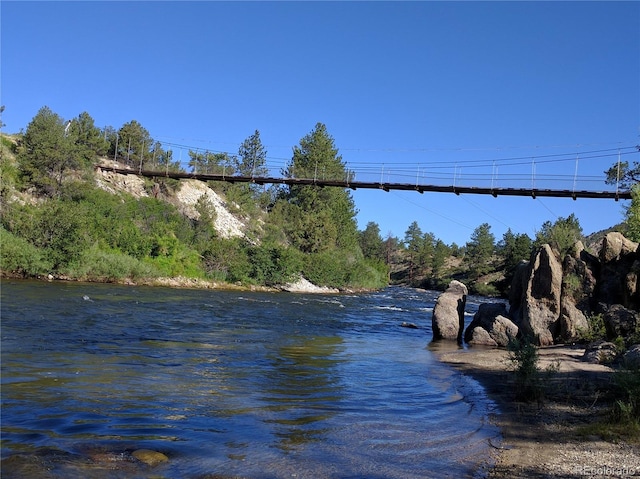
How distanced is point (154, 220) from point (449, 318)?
32.2 metres

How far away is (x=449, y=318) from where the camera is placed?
21.7 m

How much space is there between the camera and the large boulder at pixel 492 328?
19.2 metres

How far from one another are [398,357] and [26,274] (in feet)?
82.7

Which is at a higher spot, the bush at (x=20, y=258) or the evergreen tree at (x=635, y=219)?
the evergreen tree at (x=635, y=219)

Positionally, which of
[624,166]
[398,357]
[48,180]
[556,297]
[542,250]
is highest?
[624,166]

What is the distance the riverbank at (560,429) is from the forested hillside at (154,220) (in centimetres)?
1093

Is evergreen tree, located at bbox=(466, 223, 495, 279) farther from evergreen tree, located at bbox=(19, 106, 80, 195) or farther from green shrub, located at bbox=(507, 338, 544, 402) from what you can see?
green shrub, located at bbox=(507, 338, 544, 402)

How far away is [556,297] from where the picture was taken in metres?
18.8

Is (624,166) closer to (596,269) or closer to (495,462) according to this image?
(596,269)

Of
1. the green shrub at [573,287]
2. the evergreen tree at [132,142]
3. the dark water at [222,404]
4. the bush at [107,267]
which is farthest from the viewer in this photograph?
the evergreen tree at [132,142]

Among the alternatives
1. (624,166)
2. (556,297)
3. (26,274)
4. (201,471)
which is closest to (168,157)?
(26,274)

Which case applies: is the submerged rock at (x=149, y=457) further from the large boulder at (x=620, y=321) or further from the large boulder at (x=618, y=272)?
the large boulder at (x=618, y=272)

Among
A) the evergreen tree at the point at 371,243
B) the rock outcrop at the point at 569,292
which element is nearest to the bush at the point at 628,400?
the rock outcrop at the point at 569,292

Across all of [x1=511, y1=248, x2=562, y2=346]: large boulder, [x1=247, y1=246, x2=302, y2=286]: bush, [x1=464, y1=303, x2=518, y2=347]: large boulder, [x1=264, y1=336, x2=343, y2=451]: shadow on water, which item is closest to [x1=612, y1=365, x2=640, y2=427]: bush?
[x1=264, y1=336, x2=343, y2=451]: shadow on water
